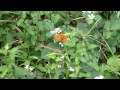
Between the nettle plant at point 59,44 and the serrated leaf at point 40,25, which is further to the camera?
the serrated leaf at point 40,25

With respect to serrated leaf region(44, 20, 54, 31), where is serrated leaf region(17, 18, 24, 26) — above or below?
above

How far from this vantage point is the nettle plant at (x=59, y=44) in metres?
1.96

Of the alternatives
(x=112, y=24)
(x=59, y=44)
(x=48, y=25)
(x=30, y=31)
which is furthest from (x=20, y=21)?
(x=112, y=24)

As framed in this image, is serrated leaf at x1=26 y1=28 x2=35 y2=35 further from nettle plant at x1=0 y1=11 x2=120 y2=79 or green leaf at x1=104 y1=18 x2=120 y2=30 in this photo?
green leaf at x1=104 y1=18 x2=120 y2=30

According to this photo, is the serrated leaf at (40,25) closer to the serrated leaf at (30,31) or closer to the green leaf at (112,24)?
the serrated leaf at (30,31)

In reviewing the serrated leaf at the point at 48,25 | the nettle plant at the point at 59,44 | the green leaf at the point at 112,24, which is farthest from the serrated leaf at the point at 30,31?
the green leaf at the point at 112,24

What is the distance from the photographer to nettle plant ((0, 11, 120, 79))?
1963 mm

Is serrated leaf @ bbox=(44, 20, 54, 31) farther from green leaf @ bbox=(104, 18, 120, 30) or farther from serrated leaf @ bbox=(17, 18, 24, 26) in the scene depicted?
green leaf @ bbox=(104, 18, 120, 30)

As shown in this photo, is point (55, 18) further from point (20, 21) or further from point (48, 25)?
point (20, 21)

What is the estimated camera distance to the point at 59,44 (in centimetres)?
224

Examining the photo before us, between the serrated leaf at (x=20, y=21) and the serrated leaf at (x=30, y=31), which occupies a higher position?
the serrated leaf at (x=20, y=21)

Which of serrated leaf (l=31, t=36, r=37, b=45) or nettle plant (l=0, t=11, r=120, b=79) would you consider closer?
nettle plant (l=0, t=11, r=120, b=79)

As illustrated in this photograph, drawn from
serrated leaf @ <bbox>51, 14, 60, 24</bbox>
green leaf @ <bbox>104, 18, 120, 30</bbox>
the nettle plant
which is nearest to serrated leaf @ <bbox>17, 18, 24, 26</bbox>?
the nettle plant
